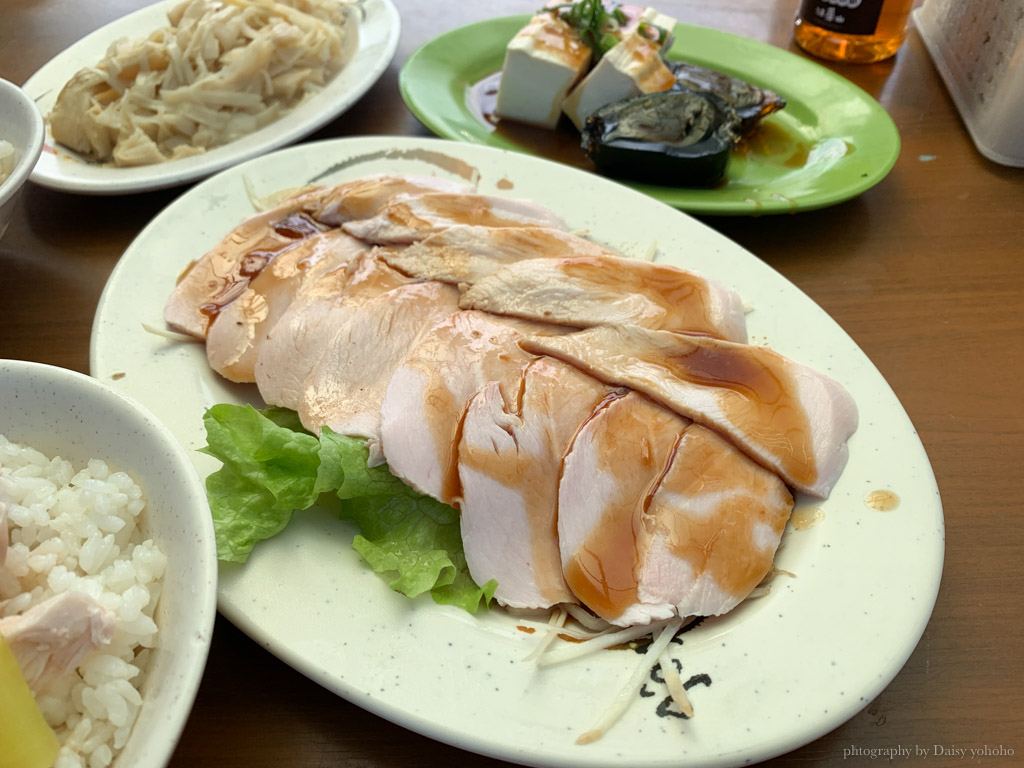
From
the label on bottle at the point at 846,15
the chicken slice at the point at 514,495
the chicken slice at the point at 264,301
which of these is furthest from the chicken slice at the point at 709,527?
the label on bottle at the point at 846,15

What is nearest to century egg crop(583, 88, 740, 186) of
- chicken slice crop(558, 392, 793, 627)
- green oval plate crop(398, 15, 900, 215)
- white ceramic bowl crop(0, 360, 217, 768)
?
green oval plate crop(398, 15, 900, 215)

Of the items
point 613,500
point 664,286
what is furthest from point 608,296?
point 613,500

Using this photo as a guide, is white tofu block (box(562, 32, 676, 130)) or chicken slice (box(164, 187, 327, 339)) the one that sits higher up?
white tofu block (box(562, 32, 676, 130))

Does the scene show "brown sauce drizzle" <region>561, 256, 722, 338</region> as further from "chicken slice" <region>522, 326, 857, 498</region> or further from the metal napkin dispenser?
the metal napkin dispenser

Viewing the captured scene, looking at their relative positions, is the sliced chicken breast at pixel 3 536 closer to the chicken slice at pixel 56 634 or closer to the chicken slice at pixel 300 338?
the chicken slice at pixel 56 634

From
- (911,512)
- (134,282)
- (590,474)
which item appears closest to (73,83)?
(134,282)

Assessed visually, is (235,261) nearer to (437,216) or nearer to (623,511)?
(437,216)

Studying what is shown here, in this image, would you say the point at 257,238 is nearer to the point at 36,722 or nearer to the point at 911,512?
the point at 36,722
